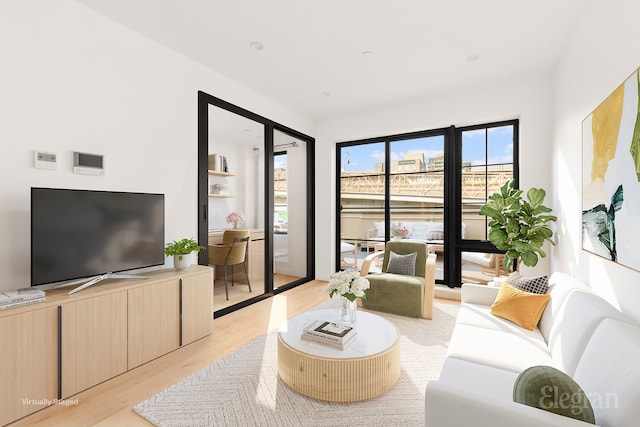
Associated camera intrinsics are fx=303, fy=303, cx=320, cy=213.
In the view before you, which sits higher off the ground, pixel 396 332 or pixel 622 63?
pixel 622 63

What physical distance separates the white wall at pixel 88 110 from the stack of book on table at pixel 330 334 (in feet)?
5.76

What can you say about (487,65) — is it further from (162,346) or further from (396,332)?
(162,346)

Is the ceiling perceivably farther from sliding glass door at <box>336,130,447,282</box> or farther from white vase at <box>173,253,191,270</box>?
white vase at <box>173,253,191,270</box>

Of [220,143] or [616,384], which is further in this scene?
[220,143]

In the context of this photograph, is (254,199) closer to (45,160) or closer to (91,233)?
(91,233)

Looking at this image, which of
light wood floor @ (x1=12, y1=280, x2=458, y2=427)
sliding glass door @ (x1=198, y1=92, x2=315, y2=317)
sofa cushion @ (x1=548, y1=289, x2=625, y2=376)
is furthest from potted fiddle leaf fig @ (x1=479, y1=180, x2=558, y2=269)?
sliding glass door @ (x1=198, y1=92, x2=315, y2=317)

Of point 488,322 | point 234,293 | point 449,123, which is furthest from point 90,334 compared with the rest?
point 449,123

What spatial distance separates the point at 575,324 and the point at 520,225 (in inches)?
76.2

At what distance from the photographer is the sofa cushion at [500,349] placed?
171 centimetres

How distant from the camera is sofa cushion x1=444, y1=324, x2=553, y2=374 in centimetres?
171

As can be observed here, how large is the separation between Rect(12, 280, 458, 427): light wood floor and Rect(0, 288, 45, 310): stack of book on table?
674 millimetres

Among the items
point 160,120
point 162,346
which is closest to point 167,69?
point 160,120

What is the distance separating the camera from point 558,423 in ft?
3.31

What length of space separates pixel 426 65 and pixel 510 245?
2.18 meters
